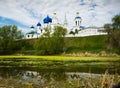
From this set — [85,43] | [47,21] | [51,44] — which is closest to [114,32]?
[51,44]

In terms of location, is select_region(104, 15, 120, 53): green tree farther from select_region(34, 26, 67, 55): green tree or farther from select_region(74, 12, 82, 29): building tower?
select_region(74, 12, 82, 29): building tower

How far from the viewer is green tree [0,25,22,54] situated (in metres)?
99.8

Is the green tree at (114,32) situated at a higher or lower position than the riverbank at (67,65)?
higher

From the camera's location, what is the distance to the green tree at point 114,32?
72062mm

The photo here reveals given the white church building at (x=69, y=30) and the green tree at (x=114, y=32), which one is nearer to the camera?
the green tree at (x=114, y=32)

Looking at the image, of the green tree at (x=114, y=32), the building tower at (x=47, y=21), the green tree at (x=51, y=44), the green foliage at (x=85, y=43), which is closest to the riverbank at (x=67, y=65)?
the green tree at (x=114, y=32)

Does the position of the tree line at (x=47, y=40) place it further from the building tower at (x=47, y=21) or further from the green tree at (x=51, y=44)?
the building tower at (x=47, y=21)

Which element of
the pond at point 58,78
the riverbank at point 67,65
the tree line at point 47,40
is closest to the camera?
the pond at point 58,78

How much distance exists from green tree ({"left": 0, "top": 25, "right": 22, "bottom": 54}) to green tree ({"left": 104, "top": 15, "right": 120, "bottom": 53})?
135 feet

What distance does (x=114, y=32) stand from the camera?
72562mm

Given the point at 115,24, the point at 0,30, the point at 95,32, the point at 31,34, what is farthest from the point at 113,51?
the point at 31,34

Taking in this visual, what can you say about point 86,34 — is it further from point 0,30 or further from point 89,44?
point 0,30

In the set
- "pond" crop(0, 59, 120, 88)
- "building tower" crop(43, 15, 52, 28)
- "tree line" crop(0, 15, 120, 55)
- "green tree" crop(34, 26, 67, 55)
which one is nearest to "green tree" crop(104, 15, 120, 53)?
"tree line" crop(0, 15, 120, 55)

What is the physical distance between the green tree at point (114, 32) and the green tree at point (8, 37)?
4119cm
